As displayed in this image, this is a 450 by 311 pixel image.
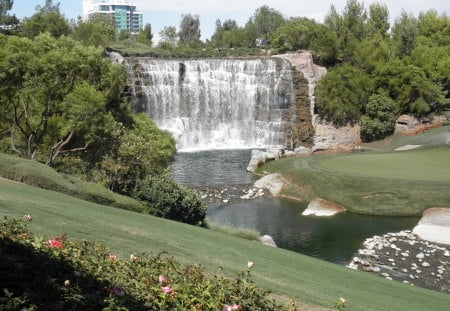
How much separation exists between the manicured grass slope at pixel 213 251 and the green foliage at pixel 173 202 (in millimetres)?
6191

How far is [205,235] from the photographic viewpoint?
51.4ft

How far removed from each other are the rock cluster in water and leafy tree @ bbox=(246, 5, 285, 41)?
91410 millimetres

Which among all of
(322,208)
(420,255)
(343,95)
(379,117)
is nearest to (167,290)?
(420,255)

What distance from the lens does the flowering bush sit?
5.81 m

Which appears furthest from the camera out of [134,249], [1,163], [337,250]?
[337,250]

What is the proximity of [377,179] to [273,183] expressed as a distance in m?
7.21

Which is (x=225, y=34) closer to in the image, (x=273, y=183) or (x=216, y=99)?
(x=216, y=99)

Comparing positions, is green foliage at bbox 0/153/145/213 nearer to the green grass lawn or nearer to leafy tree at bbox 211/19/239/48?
the green grass lawn

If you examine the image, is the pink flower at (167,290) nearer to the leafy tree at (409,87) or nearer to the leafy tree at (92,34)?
the leafy tree at (409,87)

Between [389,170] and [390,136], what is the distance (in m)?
19.6

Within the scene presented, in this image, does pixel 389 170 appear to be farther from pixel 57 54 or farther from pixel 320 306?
pixel 320 306

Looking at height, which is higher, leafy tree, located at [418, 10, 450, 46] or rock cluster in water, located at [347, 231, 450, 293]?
leafy tree, located at [418, 10, 450, 46]

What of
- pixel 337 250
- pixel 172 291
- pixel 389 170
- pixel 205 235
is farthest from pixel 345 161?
pixel 172 291

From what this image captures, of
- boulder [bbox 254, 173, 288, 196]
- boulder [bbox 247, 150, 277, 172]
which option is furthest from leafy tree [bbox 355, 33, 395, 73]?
boulder [bbox 254, 173, 288, 196]
